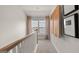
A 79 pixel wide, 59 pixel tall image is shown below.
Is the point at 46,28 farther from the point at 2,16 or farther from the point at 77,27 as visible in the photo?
the point at 77,27

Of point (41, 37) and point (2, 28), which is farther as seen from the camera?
point (41, 37)

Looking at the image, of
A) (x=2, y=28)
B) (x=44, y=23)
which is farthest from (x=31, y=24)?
(x=2, y=28)

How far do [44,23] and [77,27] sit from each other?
738cm

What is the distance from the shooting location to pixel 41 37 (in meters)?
9.12

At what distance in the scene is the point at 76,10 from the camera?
6.21ft
